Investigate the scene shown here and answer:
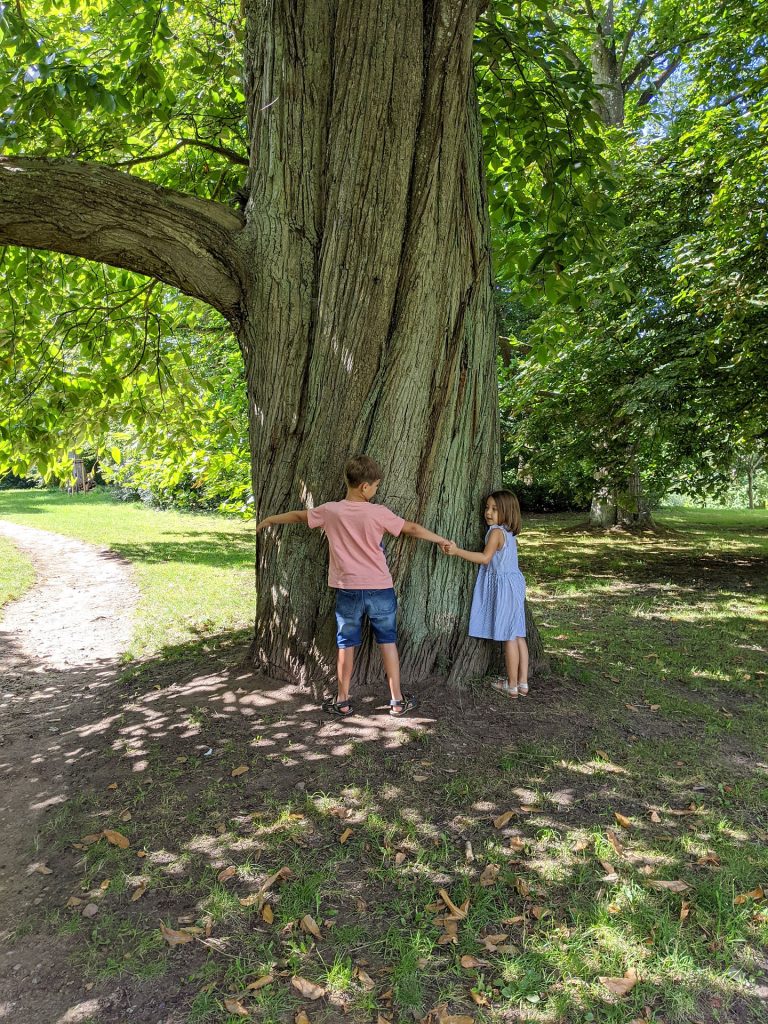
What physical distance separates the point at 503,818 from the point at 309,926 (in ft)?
3.76

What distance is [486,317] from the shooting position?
5.00 meters

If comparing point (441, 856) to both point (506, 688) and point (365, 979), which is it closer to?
point (365, 979)

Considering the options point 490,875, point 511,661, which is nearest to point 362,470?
point 511,661

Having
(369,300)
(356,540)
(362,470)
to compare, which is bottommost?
(356,540)

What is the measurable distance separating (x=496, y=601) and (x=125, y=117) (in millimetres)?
6233

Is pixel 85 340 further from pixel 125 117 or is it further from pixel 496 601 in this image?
pixel 496 601

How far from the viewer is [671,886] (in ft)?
10.00

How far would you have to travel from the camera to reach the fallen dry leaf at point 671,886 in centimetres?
302

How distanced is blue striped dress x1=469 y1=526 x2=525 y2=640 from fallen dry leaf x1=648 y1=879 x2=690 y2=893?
1.91 m

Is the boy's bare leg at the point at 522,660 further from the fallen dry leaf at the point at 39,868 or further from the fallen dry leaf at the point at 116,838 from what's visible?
the fallen dry leaf at the point at 39,868

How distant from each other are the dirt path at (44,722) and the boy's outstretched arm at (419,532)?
2.66 meters

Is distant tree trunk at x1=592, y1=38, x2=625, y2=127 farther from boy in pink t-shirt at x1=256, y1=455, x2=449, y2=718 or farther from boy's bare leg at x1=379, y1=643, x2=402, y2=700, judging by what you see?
boy's bare leg at x1=379, y1=643, x2=402, y2=700

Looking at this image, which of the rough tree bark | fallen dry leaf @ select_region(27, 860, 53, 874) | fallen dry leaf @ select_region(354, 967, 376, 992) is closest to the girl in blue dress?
the rough tree bark

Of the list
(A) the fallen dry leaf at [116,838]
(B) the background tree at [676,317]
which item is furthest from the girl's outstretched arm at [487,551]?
(B) the background tree at [676,317]
